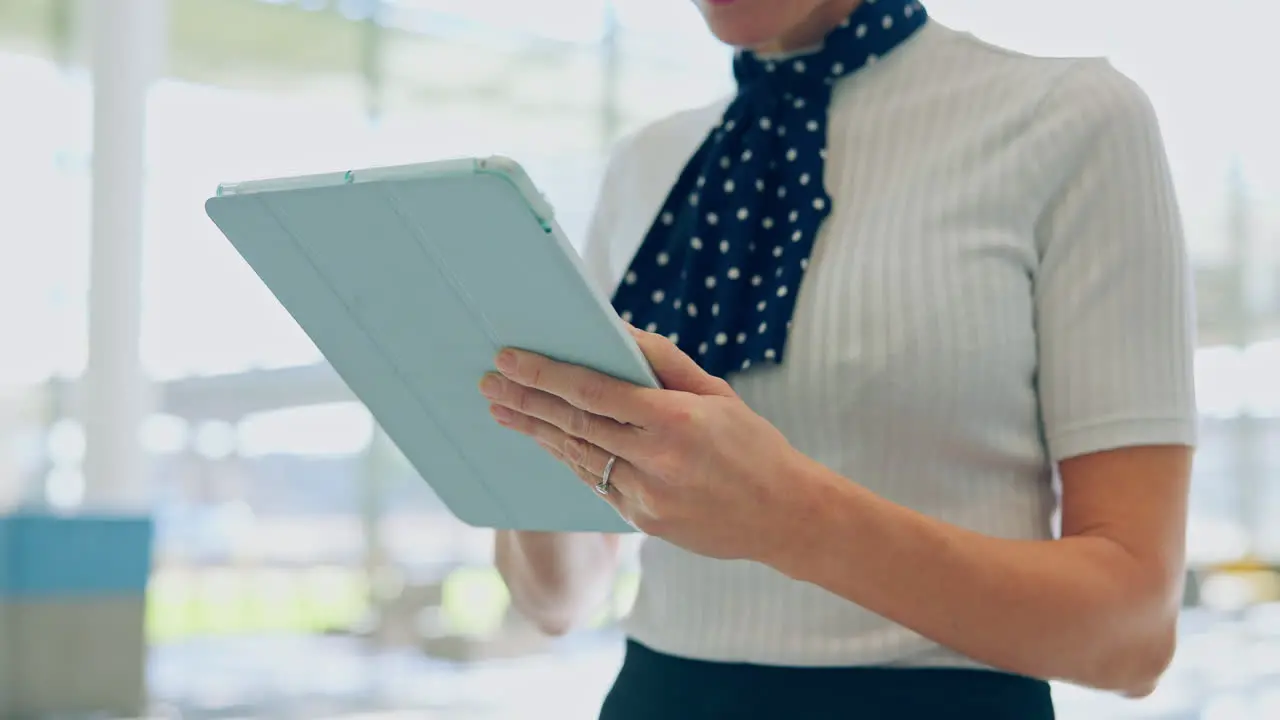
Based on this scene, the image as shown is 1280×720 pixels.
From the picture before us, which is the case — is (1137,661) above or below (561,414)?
below

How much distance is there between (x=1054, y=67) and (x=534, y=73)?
4.30 meters

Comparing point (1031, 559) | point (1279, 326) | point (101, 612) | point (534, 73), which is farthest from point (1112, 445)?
point (1279, 326)

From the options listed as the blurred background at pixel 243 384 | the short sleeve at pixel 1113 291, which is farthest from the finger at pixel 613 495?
the blurred background at pixel 243 384

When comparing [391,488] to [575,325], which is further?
[391,488]

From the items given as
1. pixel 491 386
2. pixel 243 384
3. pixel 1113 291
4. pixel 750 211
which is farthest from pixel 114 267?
pixel 1113 291

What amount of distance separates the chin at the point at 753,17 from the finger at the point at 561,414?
38cm

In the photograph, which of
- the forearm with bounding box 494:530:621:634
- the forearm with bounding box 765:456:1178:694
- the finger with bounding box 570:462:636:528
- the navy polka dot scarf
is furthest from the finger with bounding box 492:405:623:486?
the forearm with bounding box 494:530:621:634

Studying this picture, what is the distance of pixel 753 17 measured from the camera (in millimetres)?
982

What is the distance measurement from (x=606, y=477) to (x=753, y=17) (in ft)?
1.42

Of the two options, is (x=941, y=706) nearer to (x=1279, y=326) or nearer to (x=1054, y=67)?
(x=1054, y=67)

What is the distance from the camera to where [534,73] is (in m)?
5.09

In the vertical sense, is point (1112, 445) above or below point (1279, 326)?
above

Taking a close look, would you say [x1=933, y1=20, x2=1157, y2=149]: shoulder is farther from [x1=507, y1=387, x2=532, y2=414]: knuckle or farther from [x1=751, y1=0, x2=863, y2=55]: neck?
[x1=507, y1=387, x2=532, y2=414]: knuckle

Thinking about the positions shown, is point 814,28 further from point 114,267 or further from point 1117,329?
point 114,267
